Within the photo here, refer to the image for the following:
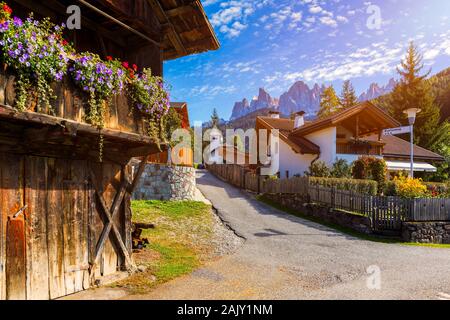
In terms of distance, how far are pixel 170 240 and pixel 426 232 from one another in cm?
1130

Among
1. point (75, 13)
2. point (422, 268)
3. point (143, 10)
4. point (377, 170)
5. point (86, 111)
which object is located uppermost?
point (143, 10)

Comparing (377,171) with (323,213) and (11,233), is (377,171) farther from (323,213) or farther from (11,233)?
(11,233)

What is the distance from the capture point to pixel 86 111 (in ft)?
20.3

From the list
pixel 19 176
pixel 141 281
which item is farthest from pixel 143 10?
pixel 141 281

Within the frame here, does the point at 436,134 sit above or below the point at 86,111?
A: above

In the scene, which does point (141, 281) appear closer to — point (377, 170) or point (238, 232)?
point (238, 232)

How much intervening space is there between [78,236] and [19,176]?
192cm

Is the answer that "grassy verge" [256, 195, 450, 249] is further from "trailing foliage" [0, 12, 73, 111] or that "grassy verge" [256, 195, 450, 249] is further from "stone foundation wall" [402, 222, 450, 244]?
"trailing foliage" [0, 12, 73, 111]

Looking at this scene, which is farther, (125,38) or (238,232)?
(238,232)

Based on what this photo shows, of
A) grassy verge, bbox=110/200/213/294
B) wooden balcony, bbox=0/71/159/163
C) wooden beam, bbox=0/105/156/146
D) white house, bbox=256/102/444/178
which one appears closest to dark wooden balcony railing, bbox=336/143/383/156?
white house, bbox=256/102/444/178

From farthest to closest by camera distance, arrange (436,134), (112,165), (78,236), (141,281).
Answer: (436,134) → (112,165) → (141,281) → (78,236)

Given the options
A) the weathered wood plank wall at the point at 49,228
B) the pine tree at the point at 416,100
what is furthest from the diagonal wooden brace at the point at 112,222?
the pine tree at the point at 416,100
